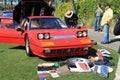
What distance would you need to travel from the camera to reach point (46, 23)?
433 inches

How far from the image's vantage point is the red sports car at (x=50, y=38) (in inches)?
370

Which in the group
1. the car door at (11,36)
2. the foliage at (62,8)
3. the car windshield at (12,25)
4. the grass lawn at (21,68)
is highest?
the foliage at (62,8)

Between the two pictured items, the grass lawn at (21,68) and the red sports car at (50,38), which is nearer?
the grass lawn at (21,68)

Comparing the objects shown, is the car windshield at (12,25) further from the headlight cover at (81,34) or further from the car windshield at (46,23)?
the headlight cover at (81,34)

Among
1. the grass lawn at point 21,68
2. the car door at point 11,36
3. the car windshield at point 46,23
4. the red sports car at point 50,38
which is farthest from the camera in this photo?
the car door at point 11,36

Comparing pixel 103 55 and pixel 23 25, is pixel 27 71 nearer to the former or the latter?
pixel 103 55

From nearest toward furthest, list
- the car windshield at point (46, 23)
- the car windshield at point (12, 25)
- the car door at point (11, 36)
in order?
1. the car windshield at point (46, 23)
2. the car door at point (11, 36)
3. the car windshield at point (12, 25)

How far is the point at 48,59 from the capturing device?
1003cm

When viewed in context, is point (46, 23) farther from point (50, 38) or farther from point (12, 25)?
point (12, 25)

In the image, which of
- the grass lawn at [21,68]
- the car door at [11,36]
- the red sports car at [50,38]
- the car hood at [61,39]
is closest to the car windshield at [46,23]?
the red sports car at [50,38]

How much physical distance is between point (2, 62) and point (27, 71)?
1471 mm

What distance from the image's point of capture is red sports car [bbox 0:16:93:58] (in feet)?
30.8

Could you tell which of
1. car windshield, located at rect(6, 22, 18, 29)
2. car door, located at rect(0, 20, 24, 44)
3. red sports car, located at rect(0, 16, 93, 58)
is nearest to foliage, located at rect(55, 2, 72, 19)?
car windshield, located at rect(6, 22, 18, 29)

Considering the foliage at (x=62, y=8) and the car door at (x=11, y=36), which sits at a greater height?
the foliage at (x=62, y=8)
